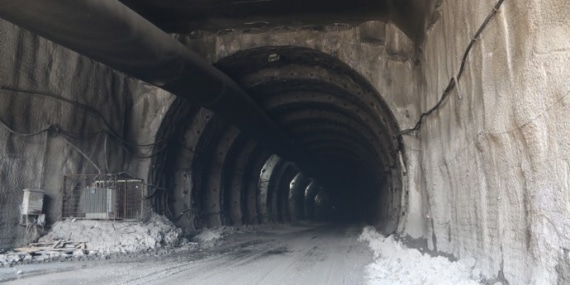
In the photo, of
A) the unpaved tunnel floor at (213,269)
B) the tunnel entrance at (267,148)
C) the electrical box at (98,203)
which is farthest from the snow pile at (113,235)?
the tunnel entrance at (267,148)

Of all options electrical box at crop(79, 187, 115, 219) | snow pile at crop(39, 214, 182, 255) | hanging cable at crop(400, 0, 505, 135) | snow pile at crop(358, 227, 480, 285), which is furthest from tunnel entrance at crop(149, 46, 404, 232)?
snow pile at crop(358, 227, 480, 285)

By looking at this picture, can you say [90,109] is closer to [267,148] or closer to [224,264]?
[224,264]

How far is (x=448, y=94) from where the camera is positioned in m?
6.38

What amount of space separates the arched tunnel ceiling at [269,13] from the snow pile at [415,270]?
3871 mm

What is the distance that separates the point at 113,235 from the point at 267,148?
7.40 meters

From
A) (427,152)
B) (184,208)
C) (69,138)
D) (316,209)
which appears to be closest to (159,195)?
(184,208)

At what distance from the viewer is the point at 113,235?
29.8 feet

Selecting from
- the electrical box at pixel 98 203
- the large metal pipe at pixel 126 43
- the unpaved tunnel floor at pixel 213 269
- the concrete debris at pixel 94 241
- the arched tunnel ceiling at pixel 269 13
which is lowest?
the unpaved tunnel floor at pixel 213 269

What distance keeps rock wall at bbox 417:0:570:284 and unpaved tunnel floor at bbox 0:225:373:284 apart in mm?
1807

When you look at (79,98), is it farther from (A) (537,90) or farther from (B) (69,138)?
(A) (537,90)

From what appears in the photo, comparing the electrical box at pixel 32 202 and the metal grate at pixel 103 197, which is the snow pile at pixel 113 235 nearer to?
the metal grate at pixel 103 197

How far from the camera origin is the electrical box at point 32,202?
8173mm

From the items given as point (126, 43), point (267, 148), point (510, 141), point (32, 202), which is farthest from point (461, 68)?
point (267, 148)

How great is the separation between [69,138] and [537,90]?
8515mm
